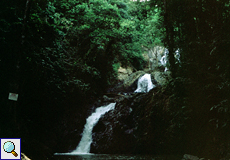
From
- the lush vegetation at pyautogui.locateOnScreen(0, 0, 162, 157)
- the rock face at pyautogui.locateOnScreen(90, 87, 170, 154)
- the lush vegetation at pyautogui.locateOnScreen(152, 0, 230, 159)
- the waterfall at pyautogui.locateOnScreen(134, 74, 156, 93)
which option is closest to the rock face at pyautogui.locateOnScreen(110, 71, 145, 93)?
the waterfall at pyautogui.locateOnScreen(134, 74, 156, 93)

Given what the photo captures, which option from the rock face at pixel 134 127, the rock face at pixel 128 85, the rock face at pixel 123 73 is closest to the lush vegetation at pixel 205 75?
the rock face at pixel 134 127

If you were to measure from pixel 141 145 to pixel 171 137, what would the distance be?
184cm

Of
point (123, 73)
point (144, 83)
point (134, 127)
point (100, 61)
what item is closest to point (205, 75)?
point (134, 127)

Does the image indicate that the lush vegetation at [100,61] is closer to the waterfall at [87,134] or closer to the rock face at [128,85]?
the waterfall at [87,134]

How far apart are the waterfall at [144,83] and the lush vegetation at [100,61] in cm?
488

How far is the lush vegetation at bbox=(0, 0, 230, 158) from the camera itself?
5098mm

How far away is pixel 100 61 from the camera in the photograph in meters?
17.4

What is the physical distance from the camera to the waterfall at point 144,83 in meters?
20.5

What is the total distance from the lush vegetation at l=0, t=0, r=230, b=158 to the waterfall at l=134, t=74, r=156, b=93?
4876mm

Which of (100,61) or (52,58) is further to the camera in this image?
(100,61)

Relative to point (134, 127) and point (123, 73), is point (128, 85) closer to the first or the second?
point (123, 73)

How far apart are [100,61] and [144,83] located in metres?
6.08

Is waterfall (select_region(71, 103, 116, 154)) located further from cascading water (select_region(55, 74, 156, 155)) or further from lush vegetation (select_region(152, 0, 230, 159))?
lush vegetation (select_region(152, 0, 230, 159))

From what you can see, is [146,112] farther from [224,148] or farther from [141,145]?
[224,148]
